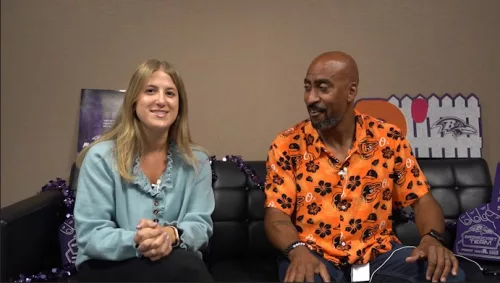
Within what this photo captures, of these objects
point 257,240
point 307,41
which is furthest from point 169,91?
point 307,41

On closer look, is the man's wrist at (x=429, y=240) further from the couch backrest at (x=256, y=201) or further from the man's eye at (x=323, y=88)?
the man's eye at (x=323, y=88)

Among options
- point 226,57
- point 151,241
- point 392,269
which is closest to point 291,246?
point 392,269

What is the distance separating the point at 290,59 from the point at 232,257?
3.71 ft

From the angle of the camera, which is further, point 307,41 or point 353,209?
point 307,41

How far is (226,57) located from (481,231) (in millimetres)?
1546

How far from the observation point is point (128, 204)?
1.71 m

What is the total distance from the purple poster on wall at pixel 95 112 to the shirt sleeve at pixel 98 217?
0.73 m

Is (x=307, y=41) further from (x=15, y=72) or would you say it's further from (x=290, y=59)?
(x=15, y=72)

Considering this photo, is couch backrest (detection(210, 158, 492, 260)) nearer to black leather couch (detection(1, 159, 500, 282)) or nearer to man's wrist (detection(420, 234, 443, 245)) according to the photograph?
black leather couch (detection(1, 159, 500, 282))

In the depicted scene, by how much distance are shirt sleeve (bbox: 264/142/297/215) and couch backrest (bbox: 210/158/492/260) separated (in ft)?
1.20

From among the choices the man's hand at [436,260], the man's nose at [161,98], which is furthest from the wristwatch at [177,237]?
the man's hand at [436,260]

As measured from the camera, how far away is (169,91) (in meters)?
1.78

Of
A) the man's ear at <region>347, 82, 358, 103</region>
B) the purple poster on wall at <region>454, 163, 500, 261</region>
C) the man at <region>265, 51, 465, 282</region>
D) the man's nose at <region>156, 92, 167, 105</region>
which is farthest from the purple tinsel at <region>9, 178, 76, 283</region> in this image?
the purple poster on wall at <region>454, 163, 500, 261</region>

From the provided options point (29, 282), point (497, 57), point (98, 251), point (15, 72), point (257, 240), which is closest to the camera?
point (98, 251)
